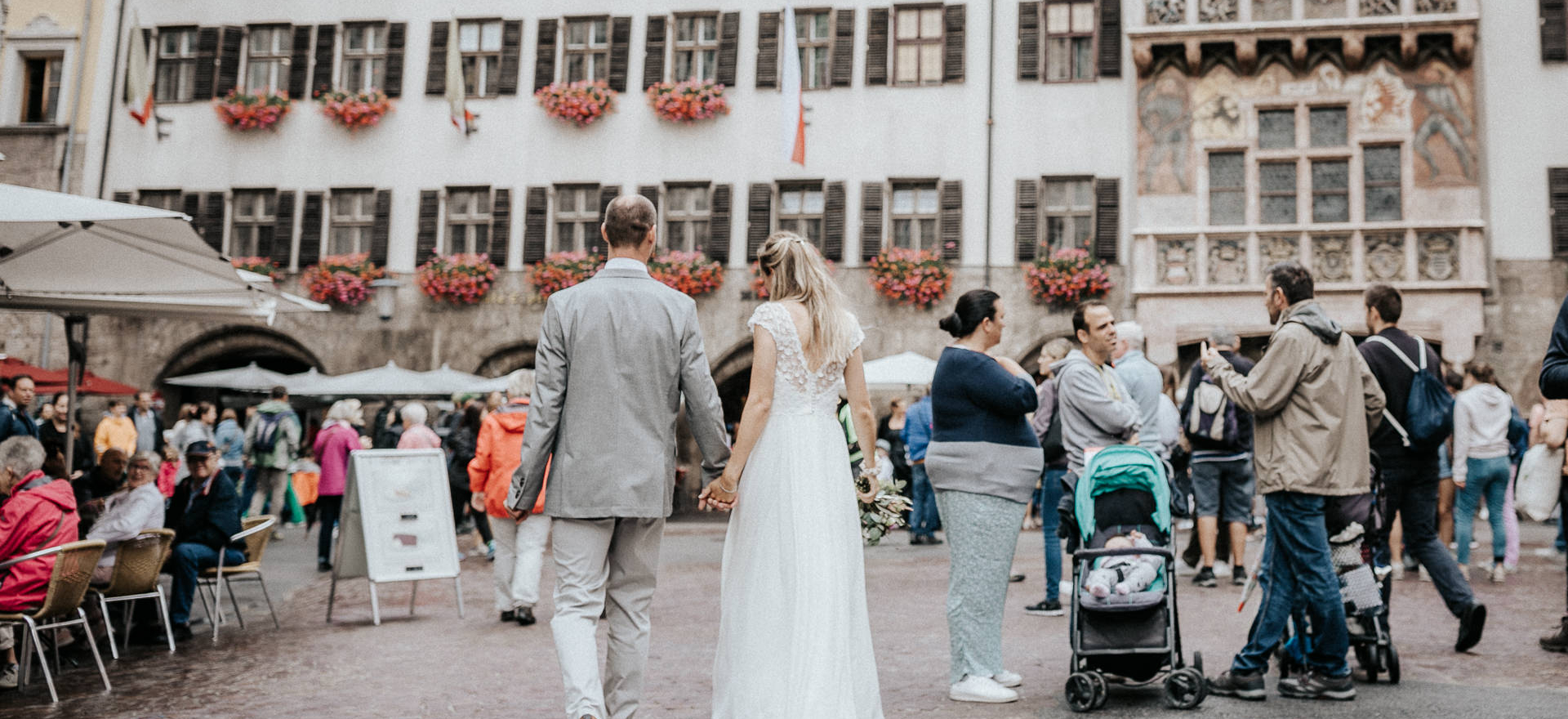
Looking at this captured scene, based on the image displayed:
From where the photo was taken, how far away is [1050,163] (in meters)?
21.6

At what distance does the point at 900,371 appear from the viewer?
1750cm

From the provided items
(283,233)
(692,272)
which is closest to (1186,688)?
(692,272)

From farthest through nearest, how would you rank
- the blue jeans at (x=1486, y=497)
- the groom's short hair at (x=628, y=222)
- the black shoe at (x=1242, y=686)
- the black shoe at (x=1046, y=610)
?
the blue jeans at (x=1486, y=497)
the black shoe at (x=1046, y=610)
the black shoe at (x=1242, y=686)
the groom's short hair at (x=628, y=222)

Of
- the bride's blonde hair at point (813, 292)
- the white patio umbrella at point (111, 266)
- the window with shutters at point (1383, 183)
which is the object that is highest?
the window with shutters at point (1383, 183)

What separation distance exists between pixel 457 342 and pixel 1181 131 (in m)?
12.3

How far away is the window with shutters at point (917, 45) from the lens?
22.1 meters

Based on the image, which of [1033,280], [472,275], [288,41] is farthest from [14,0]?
[1033,280]

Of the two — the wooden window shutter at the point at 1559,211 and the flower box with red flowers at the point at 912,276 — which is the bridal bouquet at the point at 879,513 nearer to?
the flower box with red flowers at the point at 912,276

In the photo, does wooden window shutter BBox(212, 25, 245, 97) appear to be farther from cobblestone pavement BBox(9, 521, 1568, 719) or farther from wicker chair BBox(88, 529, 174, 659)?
wicker chair BBox(88, 529, 174, 659)

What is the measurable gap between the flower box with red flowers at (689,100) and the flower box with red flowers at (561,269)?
8.77 ft

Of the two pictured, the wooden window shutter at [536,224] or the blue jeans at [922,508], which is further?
the wooden window shutter at [536,224]

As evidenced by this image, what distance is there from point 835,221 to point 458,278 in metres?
6.36

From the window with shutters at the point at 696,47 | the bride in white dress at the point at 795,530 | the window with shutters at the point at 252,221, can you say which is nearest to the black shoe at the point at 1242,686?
the bride in white dress at the point at 795,530

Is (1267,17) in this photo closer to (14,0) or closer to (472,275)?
(472,275)
